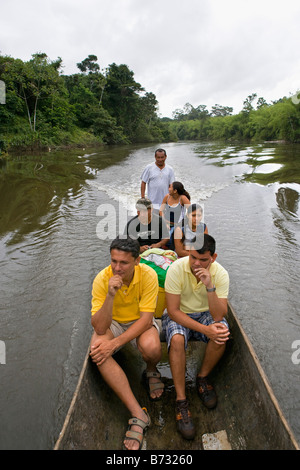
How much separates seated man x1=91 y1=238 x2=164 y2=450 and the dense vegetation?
19.6 m

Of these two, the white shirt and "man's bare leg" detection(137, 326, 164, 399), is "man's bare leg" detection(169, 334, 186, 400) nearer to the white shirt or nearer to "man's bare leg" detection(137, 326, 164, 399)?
"man's bare leg" detection(137, 326, 164, 399)

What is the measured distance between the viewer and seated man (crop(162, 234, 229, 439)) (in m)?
2.19

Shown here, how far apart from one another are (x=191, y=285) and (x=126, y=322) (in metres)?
0.64

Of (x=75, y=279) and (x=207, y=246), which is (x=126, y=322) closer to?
(x=207, y=246)

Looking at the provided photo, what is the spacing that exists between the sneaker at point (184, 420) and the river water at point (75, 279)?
1066 millimetres

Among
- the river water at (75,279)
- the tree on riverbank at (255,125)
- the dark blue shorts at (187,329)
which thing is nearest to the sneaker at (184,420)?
the dark blue shorts at (187,329)

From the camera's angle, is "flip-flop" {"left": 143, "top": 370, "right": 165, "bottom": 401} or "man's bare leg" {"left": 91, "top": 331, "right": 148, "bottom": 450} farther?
"flip-flop" {"left": 143, "top": 370, "right": 165, "bottom": 401}

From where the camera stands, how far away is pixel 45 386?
2824 millimetres

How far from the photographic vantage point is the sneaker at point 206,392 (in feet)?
7.31

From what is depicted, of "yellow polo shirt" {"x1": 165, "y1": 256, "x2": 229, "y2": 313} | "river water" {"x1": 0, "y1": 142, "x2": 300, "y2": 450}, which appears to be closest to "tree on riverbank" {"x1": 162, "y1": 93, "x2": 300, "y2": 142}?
"river water" {"x1": 0, "y1": 142, "x2": 300, "y2": 450}

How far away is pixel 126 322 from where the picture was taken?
244 centimetres

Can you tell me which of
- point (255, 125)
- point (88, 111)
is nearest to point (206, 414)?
point (88, 111)

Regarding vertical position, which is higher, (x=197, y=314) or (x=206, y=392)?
(x=197, y=314)

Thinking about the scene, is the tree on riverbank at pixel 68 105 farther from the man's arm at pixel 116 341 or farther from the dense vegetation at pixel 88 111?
the man's arm at pixel 116 341
